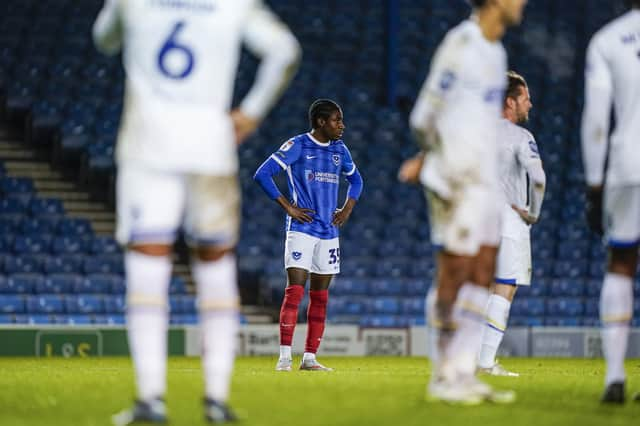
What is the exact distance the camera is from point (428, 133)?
604 centimetres

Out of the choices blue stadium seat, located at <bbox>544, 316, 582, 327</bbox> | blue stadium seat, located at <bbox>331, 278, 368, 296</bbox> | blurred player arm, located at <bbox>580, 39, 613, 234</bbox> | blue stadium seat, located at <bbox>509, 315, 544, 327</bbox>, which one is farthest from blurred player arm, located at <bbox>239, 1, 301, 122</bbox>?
blue stadium seat, located at <bbox>544, 316, 582, 327</bbox>

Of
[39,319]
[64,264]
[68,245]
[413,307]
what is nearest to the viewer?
[39,319]

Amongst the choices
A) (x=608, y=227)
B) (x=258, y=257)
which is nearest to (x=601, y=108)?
(x=608, y=227)

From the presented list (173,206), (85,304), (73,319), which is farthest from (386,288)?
(173,206)

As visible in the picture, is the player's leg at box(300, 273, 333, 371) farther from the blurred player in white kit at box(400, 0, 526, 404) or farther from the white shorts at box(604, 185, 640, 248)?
Result: the white shorts at box(604, 185, 640, 248)

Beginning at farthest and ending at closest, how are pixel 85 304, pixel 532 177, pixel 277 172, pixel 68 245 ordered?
pixel 68 245, pixel 85 304, pixel 277 172, pixel 532 177

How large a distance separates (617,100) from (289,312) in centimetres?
512

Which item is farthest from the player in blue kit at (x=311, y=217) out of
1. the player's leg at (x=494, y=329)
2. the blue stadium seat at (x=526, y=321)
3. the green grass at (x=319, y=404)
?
the blue stadium seat at (x=526, y=321)

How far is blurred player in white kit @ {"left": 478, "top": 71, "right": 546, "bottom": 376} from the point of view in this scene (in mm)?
9398

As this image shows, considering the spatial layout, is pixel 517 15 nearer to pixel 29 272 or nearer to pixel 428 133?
pixel 428 133

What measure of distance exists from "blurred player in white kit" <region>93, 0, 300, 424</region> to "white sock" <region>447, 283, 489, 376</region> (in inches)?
57.6

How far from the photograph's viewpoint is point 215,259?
5.11m

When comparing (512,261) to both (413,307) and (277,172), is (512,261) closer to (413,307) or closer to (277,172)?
(277,172)

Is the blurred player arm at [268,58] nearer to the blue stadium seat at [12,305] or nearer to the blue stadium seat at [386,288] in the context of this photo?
the blue stadium seat at [12,305]
